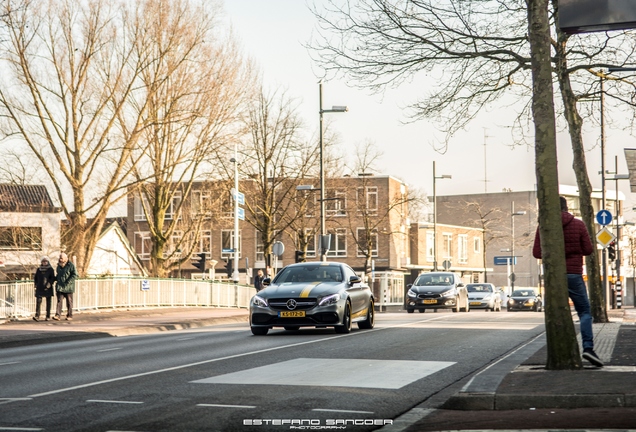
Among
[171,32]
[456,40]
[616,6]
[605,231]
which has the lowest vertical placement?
[605,231]

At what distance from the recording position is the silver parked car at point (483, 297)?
49562 mm

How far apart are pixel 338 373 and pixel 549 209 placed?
123 inches

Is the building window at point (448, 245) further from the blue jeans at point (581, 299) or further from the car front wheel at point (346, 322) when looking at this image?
the blue jeans at point (581, 299)

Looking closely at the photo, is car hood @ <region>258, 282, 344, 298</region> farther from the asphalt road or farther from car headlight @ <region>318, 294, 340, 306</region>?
the asphalt road

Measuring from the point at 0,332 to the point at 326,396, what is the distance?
15185mm

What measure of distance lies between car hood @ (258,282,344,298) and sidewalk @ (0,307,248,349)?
5.03 meters

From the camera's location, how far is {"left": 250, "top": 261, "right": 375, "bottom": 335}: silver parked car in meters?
19.1

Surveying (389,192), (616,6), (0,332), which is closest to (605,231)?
(0,332)

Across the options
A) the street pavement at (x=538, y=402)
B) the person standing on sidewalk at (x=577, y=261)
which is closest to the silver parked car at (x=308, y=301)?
the street pavement at (x=538, y=402)

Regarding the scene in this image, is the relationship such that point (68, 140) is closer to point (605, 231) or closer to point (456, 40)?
point (605, 231)

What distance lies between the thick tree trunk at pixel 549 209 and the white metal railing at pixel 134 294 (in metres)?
21.8

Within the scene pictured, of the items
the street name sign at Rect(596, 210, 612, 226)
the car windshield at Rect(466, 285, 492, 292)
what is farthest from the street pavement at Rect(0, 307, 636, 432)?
the car windshield at Rect(466, 285, 492, 292)

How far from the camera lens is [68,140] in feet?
→ 128

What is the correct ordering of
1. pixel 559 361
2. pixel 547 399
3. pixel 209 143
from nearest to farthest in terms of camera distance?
pixel 547 399, pixel 559 361, pixel 209 143
